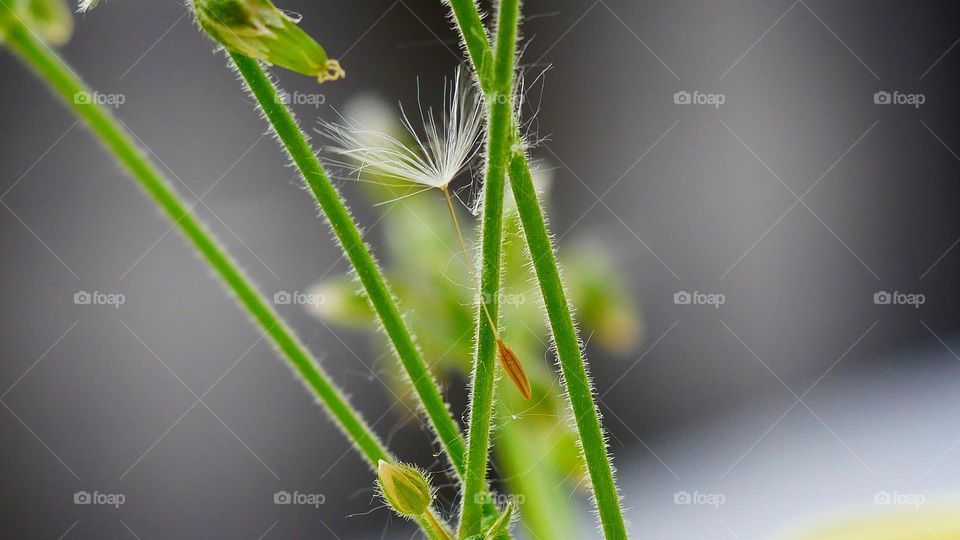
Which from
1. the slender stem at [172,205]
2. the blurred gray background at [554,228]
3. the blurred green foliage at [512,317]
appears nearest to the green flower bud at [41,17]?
the slender stem at [172,205]

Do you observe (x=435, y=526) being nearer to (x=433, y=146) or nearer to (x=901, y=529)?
(x=433, y=146)

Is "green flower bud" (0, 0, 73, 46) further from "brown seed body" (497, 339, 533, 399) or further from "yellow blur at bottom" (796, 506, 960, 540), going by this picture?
"yellow blur at bottom" (796, 506, 960, 540)

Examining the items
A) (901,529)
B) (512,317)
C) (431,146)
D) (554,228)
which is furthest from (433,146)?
(554,228)

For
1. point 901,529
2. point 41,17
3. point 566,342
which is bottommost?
point 901,529

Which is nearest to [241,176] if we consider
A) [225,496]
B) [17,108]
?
[17,108]

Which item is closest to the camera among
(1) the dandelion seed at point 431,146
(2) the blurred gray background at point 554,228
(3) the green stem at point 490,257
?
(3) the green stem at point 490,257

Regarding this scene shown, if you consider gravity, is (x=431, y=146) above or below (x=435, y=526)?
above

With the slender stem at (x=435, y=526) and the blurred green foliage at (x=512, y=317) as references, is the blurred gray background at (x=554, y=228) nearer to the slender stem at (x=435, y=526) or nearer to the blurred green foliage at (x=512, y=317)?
the blurred green foliage at (x=512, y=317)
